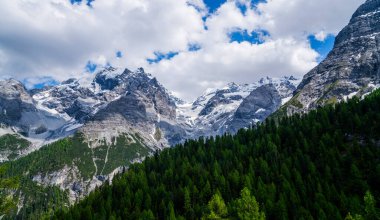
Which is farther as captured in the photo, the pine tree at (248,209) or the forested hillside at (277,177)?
the forested hillside at (277,177)

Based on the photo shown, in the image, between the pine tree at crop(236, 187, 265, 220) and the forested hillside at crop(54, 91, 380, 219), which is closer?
the pine tree at crop(236, 187, 265, 220)

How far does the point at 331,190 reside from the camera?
104m

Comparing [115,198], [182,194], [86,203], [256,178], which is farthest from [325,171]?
[86,203]

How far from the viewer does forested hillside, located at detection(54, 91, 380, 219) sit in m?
101

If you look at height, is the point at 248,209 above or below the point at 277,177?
below

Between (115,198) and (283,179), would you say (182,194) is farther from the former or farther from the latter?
(283,179)

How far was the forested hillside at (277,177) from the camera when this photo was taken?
10119cm

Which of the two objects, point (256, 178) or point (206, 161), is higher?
point (206, 161)

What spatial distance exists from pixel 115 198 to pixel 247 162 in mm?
53696

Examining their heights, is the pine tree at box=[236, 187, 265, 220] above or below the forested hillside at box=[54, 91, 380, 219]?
below

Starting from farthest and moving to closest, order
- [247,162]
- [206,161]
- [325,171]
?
[206,161]
[247,162]
[325,171]

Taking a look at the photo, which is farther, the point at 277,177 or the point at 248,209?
the point at 277,177

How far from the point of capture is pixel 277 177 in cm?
12194

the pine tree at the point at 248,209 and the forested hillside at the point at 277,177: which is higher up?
the forested hillside at the point at 277,177
